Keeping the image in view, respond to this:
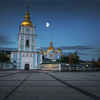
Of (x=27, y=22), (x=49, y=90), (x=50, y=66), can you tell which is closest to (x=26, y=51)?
(x=27, y=22)

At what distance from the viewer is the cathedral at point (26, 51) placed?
4847 cm

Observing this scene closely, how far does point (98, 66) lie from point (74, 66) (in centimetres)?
957

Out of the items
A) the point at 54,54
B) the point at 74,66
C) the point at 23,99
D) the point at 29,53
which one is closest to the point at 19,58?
the point at 29,53

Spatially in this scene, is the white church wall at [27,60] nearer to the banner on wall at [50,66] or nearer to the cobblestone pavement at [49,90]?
the banner on wall at [50,66]

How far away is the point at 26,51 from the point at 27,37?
20.4 feet

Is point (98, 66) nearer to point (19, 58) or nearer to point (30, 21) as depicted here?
point (19, 58)

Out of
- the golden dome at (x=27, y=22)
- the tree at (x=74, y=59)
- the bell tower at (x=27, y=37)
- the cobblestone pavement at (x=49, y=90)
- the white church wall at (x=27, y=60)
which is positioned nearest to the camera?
the cobblestone pavement at (x=49, y=90)

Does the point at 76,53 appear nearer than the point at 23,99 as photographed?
No

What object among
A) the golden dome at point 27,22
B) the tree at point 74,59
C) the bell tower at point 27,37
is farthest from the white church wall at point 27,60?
the tree at point 74,59

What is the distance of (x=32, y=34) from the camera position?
5216cm

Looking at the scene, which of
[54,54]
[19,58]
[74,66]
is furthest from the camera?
[54,54]

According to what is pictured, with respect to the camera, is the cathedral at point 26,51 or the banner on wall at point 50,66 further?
the cathedral at point 26,51

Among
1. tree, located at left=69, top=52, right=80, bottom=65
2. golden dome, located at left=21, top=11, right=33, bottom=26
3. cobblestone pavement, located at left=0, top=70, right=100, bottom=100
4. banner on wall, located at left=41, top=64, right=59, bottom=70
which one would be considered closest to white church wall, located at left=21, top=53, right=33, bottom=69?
banner on wall, located at left=41, top=64, right=59, bottom=70

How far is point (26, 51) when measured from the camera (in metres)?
49.7
